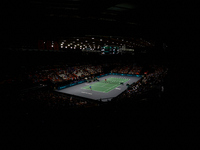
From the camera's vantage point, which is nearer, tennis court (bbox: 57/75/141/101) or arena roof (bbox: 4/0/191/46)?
arena roof (bbox: 4/0/191/46)

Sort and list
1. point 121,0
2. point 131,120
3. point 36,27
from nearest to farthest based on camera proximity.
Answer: point 121,0 → point 36,27 → point 131,120

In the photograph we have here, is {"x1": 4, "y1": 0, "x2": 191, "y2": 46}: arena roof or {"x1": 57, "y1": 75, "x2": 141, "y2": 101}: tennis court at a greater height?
{"x1": 4, "y1": 0, "x2": 191, "y2": 46}: arena roof

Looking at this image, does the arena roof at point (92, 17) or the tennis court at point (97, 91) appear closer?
the arena roof at point (92, 17)

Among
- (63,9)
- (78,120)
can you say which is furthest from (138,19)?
(78,120)

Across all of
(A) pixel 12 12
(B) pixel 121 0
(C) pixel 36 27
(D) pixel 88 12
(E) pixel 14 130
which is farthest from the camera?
Answer: (E) pixel 14 130

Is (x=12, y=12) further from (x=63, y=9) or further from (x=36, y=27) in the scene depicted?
(x=63, y=9)

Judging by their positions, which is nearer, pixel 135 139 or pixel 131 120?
pixel 135 139

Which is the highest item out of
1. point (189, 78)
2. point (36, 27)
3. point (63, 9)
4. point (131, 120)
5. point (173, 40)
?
point (63, 9)

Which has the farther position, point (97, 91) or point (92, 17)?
point (97, 91)

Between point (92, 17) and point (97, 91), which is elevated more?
point (92, 17)

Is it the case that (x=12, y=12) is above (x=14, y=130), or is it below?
above

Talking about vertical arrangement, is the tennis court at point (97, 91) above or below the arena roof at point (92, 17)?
below
